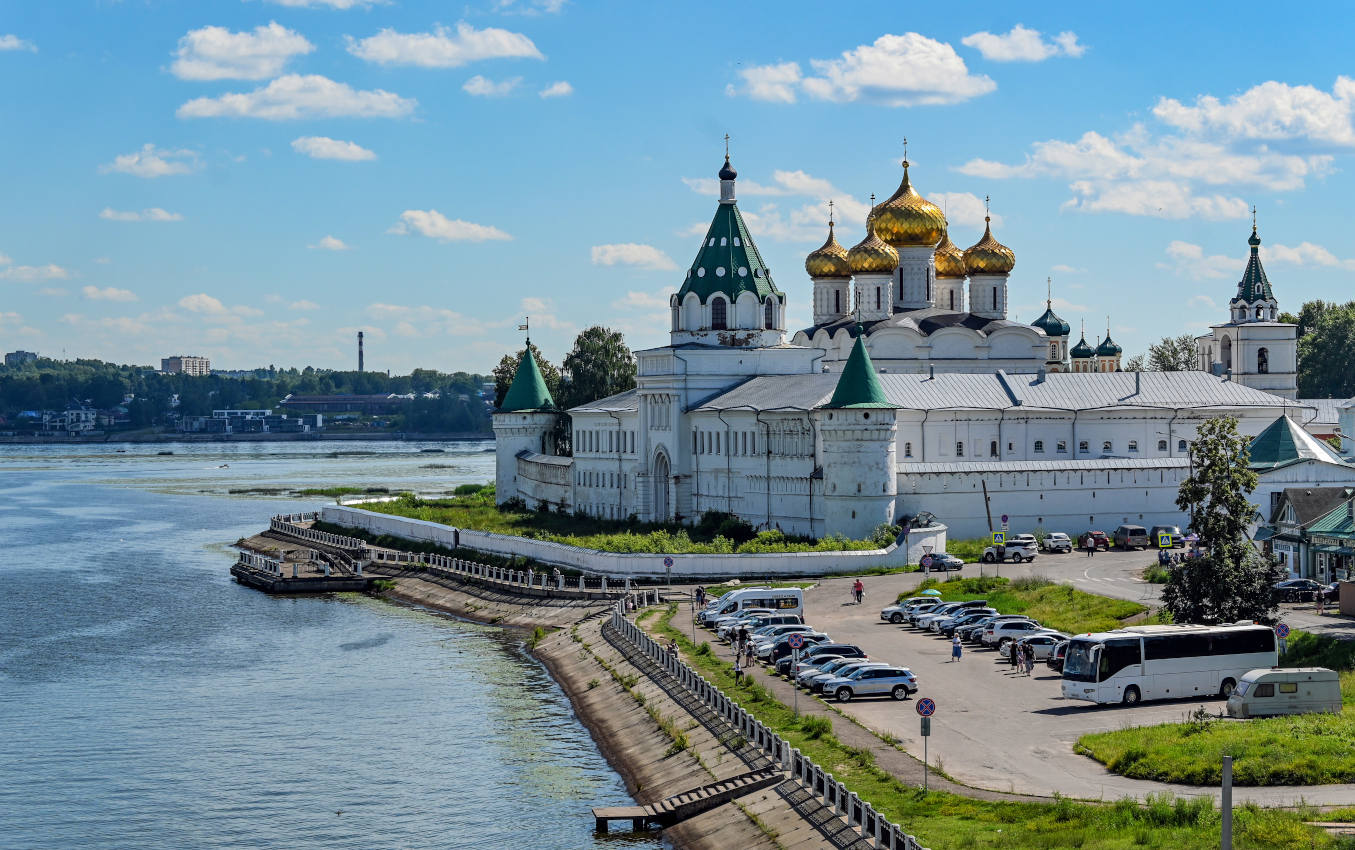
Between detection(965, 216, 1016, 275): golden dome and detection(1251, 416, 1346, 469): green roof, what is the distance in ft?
82.1

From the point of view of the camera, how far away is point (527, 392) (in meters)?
81.9

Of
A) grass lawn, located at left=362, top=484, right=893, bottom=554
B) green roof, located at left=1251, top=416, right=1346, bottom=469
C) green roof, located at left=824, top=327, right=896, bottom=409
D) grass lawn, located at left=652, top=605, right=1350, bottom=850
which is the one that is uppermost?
green roof, located at left=824, top=327, right=896, bottom=409

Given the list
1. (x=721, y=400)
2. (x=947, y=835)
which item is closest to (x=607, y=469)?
(x=721, y=400)

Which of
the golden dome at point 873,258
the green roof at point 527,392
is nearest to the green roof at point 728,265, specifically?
the golden dome at point 873,258

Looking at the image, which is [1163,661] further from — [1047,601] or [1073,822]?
[1047,601]

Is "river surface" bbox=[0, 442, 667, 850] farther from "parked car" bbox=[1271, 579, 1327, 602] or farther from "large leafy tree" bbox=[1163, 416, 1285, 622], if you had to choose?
"parked car" bbox=[1271, 579, 1327, 602]

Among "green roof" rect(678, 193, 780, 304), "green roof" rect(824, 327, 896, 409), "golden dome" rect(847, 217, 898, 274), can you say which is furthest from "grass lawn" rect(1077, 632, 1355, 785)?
"golden dome" rect(847, 217, 898, 274)

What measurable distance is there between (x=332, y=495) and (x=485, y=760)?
246 ft

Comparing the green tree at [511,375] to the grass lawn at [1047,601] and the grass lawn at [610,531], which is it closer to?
the grass lawn at [610,531]

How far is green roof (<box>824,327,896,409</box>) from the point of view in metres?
53.7

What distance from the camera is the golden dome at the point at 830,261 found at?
77.4m

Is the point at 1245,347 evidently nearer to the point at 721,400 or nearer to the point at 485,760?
the point at 721,400

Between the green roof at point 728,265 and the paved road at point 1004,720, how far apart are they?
89.0 ft

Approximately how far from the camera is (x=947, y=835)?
66.6 ft
